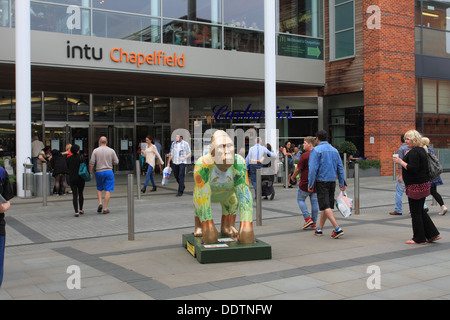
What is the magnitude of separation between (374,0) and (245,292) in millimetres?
18608

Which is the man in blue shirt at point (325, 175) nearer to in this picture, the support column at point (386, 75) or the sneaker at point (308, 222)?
the sneaker at point (308, 222)

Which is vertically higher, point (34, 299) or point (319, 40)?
point (319, 40)

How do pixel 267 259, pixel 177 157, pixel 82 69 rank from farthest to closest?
1. pixel 82 69
2. pixel 177 157
3. pixel 267 259

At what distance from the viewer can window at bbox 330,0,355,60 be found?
A: 21688mm

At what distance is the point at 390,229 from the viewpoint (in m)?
8.68

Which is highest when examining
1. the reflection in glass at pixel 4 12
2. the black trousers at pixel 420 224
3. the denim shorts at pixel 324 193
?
the reflection in glass at pixel 4 12

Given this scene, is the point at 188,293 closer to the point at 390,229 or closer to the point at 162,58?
the point at 390,229

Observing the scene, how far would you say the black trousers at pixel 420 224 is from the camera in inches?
282

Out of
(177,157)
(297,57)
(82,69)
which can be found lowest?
(177,157)

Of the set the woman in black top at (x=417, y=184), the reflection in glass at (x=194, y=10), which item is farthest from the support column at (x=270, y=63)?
the woman in black top at (x=417, y=184)

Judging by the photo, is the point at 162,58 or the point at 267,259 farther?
the point at 162,58

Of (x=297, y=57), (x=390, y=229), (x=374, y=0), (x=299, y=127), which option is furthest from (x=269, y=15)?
(x=390, y=229)

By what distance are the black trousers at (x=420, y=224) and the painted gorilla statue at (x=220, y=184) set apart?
2.59m

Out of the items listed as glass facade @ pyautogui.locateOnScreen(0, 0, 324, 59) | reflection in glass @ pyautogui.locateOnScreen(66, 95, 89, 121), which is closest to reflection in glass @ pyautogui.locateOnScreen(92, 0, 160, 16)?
glass facade @ pyautogui.locateOnScreen(0, 0, 324, 59)
